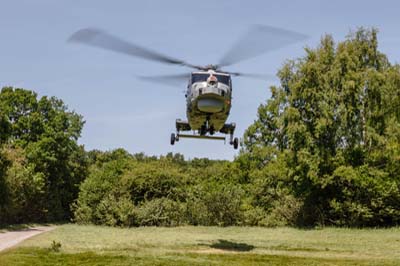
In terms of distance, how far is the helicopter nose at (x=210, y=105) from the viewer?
56.4 ft

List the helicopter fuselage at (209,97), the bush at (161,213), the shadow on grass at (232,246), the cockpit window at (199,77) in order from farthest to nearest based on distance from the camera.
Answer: the bush at (161,213), the shadow on grass at (232,246), the cockpit window at (199,77), the helicopter fuselage at (209,97)

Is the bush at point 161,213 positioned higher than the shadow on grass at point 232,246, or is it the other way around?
the bush at point 161,213

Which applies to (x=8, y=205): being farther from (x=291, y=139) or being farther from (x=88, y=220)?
(x=291, y=139)

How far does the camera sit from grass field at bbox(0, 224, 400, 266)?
58.1 ft

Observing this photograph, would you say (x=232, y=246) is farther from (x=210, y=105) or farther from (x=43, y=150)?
(x=43, y=150)

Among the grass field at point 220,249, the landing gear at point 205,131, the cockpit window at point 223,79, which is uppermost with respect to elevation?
the cockpit window at point 223,79

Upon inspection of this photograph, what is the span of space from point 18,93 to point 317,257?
124ft

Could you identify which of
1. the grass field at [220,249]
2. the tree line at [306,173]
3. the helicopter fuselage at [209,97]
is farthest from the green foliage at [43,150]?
the helicopter fuselage at [209,97]

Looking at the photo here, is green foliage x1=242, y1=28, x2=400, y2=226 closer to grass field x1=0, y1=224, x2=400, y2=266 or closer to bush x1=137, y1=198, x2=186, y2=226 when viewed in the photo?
grass field x1=0, y1=224, x2=400, y2=266

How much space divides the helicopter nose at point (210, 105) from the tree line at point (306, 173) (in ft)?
55.0

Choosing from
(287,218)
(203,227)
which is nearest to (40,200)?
(203,227)

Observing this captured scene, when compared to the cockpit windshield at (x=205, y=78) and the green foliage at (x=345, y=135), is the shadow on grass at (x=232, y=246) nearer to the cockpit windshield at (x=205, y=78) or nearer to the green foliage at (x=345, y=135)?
the cockpit windshield at (x=205, y=78)

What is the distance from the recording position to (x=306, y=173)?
111ft

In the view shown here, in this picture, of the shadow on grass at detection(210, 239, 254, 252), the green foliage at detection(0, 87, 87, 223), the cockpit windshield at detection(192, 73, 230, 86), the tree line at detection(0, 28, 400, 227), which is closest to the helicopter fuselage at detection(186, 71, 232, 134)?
the cockpit windshield at detection(192, 73, 230, 86)
